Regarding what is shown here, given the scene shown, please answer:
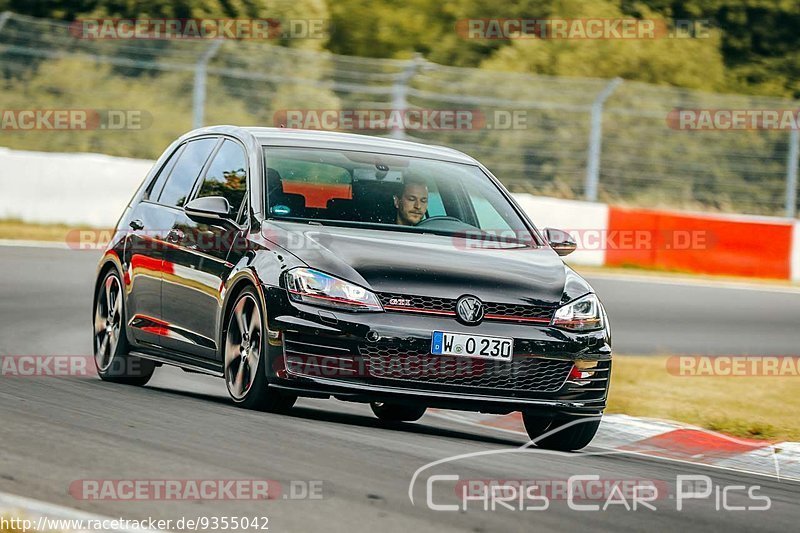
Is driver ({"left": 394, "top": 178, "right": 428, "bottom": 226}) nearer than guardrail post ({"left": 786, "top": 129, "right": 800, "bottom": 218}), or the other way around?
driver ({"left": 394, "top": 178, "right": 428, "bottom": 226})

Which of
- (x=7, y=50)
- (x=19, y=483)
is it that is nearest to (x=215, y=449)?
(x=19, y=483)

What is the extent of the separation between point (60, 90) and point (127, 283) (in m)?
16.6

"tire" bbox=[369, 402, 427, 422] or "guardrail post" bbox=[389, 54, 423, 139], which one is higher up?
"guardrail post" bbox=[389, 54, 423, 139]

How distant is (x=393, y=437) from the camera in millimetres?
7754

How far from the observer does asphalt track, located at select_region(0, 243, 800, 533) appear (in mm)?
5555

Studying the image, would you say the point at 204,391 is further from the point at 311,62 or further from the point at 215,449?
the point at 311,62

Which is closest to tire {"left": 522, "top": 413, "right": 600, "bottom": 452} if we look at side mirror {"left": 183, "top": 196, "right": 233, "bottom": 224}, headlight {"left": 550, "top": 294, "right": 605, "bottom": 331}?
headlight {"left": 550, "top": 294, "right": 605, "bottom": 331}

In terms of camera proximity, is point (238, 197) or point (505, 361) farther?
point (238, 197)

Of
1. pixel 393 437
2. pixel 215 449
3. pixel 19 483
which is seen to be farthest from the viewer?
pixel 393 437

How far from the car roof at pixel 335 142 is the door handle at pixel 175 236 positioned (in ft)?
2.17

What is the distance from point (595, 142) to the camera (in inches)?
994

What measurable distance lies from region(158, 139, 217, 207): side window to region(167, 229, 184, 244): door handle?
0.73 ft

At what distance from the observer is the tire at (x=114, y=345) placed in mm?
9922

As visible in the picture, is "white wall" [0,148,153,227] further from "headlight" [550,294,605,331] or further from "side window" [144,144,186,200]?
"headlight" [550,294,605,331]
